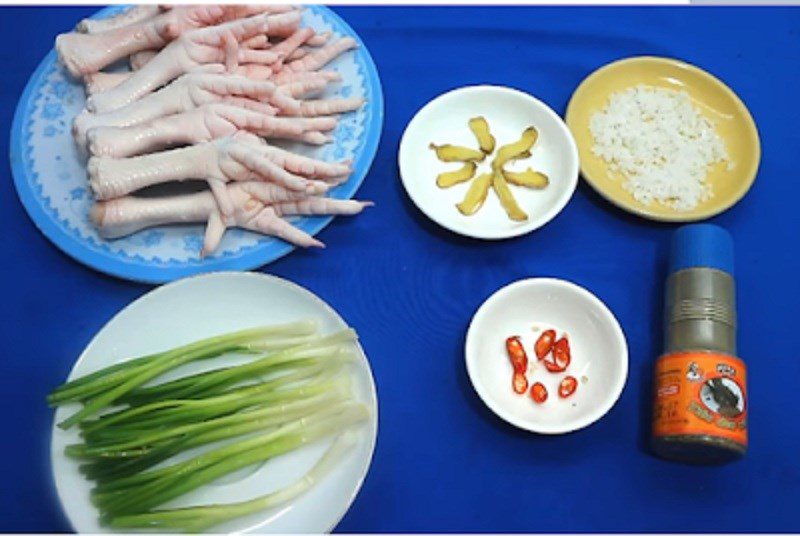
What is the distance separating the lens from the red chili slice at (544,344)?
1475mm

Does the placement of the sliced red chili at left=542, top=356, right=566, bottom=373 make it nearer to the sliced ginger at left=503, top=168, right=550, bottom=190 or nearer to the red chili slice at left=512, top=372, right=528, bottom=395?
the red chili slice at left=512, top=372, right=528, bottom=395

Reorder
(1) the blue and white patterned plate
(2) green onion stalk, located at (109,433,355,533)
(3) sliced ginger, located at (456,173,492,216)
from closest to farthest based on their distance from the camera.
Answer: (2) green onion stalk, located at (109,433,355,533) < (1) the blue and white patterned plate < (3) sliced ginger, located at (456,173,492,216)

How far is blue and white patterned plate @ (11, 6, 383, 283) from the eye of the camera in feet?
4.93

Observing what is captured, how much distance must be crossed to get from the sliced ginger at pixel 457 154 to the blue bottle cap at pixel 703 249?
417mm

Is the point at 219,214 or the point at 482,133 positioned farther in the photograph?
the point at 482,133

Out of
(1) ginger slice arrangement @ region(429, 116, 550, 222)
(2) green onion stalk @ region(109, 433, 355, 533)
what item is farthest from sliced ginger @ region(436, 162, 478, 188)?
(2) green onion stalk @ region(109, 433, 355, 533)

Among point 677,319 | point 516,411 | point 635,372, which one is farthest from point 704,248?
point 516,411

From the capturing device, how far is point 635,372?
1.49 metres

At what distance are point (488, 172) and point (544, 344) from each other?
1.26 feet

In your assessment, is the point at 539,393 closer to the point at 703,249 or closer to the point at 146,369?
the point at 703,249

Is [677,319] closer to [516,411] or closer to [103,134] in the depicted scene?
[516,411]

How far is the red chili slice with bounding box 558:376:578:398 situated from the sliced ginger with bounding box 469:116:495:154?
0.50 metres

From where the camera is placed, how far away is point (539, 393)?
1437mm

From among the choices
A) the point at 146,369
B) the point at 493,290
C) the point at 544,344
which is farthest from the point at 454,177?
the point at 146,369
